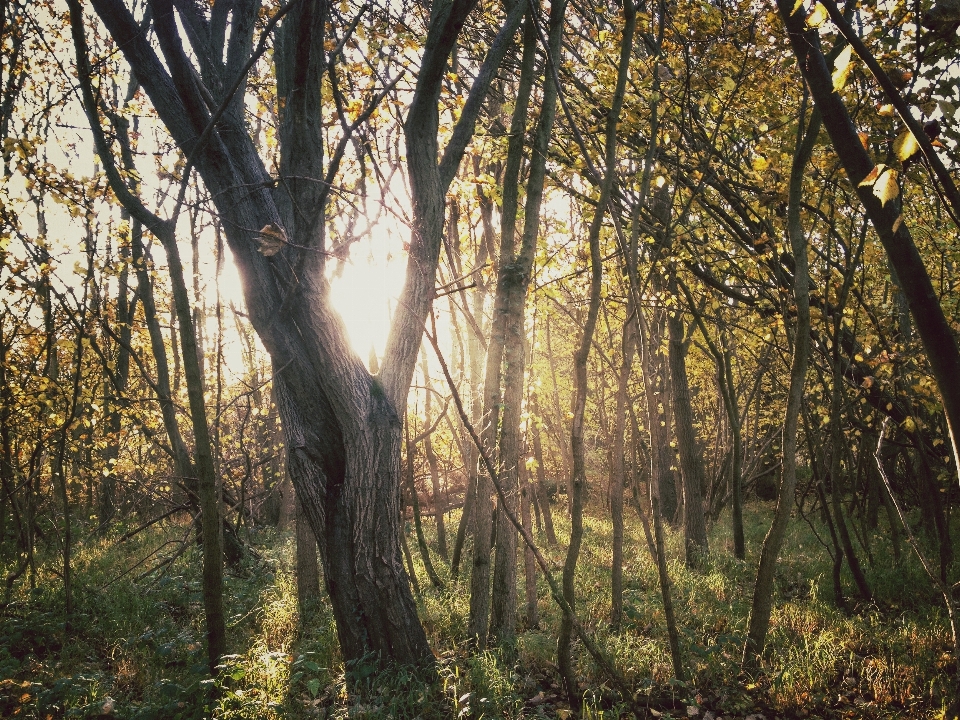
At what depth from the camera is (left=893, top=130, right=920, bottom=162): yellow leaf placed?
1.12 meters

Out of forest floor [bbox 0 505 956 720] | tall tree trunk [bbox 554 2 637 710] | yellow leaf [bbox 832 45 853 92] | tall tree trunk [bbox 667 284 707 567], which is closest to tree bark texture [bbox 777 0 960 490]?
yellow leaf [bbox 832 45 853 92]

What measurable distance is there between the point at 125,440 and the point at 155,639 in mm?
6335

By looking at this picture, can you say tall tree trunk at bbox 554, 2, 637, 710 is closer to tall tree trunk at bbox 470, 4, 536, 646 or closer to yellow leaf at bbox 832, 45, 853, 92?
tall tree trunk at bbox 470, 4, 536, 646

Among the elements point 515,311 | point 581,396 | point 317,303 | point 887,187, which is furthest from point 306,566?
point 887,187

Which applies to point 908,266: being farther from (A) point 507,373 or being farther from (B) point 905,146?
(A) point 507,373

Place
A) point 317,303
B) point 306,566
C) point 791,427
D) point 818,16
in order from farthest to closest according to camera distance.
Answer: point 306,566, point 317,303, point 791,427, point 818,16

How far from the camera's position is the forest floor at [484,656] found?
3.33 meters

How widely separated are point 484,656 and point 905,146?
3716mm

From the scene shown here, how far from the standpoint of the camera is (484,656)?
3.75m

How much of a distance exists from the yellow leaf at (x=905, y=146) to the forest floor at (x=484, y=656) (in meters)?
3.13

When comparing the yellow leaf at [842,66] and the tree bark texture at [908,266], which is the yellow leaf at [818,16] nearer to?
the yellow leaf at [842,66]

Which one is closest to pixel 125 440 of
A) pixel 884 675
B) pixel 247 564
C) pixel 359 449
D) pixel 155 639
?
pixel 247 564

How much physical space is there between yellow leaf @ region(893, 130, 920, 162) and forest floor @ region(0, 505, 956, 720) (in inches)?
123

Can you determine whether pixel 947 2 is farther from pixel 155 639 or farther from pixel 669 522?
pixel 669 522
